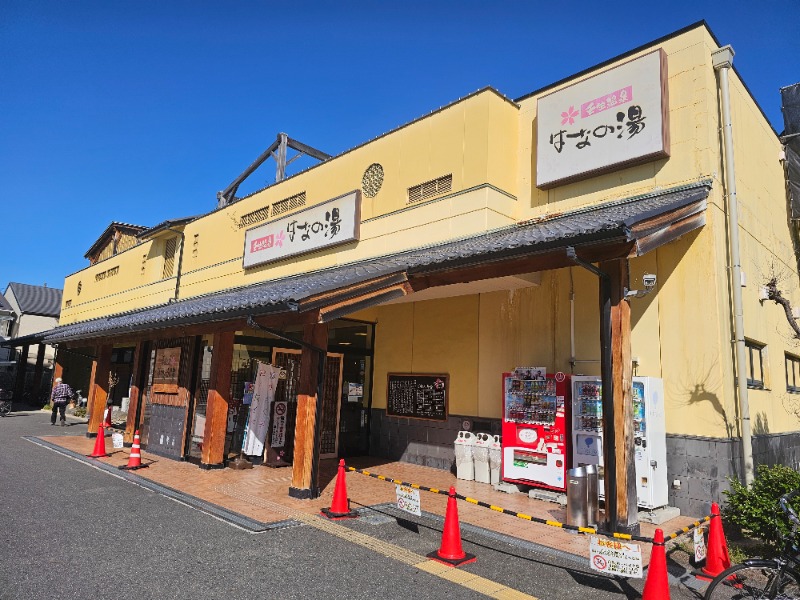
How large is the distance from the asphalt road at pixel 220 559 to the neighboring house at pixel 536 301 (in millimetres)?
1587

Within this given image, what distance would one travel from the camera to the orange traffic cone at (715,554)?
5.71m

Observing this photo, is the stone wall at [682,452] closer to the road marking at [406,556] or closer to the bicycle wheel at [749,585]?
the bicycle wheel at [749,585]

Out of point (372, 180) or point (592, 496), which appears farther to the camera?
point (372, 180)

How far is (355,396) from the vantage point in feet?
44.1

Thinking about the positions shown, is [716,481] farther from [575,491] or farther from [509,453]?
[509,453]

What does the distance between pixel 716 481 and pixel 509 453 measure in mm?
3288

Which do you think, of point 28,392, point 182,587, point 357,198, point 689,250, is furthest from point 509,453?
point 28,392

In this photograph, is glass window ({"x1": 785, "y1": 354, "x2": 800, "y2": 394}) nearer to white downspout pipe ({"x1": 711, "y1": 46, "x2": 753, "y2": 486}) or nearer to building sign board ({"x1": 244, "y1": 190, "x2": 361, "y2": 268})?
white downspout pipe ({"x1": 711, "y1": 46, "x2": 753, "y2": 486})

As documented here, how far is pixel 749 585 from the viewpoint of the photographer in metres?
5.23

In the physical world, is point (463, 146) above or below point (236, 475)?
above

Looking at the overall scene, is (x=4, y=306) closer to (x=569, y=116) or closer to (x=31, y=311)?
(x=31, y=311)

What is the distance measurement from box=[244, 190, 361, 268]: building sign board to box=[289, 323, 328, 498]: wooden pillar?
17.7 ft

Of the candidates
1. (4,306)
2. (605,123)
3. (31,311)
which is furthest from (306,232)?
(31,311)

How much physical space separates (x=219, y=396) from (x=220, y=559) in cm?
635
